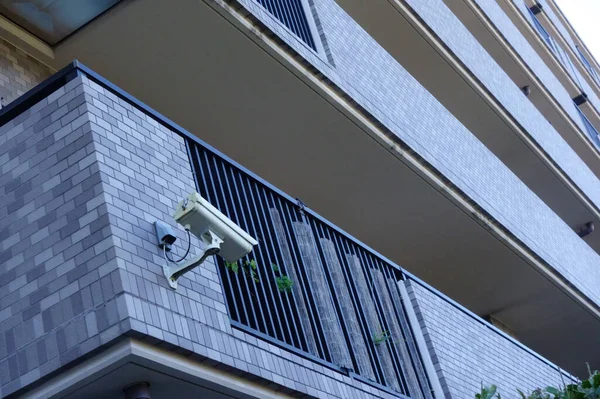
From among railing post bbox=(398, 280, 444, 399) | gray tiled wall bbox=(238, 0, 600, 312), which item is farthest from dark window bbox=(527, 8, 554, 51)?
railing post bbox=(398, 280, 444, 399)

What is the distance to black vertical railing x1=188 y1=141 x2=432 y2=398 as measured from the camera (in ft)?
19.3

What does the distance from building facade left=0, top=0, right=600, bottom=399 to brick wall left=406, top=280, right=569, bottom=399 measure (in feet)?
0.11

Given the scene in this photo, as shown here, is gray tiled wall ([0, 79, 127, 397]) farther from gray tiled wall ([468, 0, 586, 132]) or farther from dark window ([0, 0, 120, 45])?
gray tiled wall ([468, 0, 586, 132])

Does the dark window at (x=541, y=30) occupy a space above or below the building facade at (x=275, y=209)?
above

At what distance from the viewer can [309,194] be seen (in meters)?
10.3

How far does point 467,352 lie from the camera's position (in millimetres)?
8430

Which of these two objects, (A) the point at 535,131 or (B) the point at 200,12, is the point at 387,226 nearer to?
(B) the point at 200,12

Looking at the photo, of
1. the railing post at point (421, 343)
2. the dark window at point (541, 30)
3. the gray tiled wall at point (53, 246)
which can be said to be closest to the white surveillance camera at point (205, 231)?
the gray tiled wall at point (53, 246)

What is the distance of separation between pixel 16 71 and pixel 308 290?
300 cm

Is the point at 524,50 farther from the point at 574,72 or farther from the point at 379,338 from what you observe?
the point at 379,338

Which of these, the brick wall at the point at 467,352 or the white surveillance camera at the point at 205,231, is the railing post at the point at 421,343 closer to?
the brick wall at the point at 467,352

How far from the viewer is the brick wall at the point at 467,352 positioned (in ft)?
25.6

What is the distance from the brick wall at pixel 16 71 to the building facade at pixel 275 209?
0.08 feet

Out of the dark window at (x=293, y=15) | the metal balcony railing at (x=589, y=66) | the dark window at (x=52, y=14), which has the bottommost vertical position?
the dark window at (x=52, y=14)
